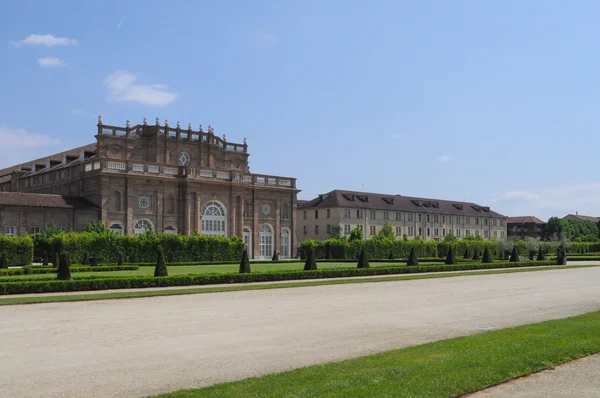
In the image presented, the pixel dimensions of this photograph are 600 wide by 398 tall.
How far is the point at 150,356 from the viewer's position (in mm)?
10789

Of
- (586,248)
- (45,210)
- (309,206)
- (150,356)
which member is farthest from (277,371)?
(586,248)

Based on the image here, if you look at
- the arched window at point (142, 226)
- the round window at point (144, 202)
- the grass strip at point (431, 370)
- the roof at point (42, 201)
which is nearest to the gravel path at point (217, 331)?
the grass strip at point (431, 370)

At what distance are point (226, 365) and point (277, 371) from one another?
1.00 m

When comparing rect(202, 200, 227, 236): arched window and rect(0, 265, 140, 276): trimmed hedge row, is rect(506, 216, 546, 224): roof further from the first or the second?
rect(0, 265, 140, 276): trimmed hedge row

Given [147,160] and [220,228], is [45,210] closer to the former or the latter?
[147,160]

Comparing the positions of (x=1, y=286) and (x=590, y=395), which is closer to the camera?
(x=590, y=395)

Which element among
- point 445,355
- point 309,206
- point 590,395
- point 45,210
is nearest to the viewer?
point 590,395

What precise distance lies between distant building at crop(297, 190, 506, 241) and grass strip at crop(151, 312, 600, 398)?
87.1 metres

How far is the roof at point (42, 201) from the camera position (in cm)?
6075

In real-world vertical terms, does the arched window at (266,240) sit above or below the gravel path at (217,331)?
above

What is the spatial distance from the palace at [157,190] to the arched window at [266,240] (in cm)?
12

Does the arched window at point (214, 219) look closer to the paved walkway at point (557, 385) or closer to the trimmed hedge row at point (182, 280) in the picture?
the trimmed hedge row at point (182, 280)

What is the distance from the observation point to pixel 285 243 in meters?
81.3

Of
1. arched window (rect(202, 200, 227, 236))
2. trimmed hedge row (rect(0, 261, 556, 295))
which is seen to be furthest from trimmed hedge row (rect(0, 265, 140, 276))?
arched window (rect(202, 200, 227, 236))
